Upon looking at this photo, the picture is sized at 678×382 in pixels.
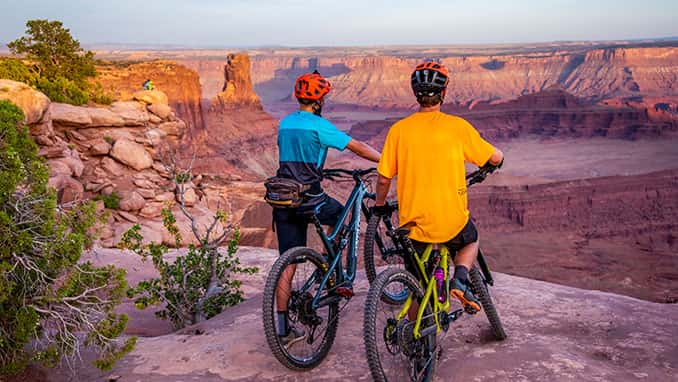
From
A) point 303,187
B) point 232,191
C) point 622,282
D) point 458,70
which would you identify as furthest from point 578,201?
point 458,70

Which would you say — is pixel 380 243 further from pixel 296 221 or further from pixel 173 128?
pixel 173 128

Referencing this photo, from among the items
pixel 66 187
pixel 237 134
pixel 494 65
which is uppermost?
pixel 494 65

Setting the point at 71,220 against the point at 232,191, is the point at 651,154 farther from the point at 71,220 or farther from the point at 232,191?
the point at 71,220

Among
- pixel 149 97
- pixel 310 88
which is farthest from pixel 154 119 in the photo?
pixel 310 88

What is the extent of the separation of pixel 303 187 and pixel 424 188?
1054 mm

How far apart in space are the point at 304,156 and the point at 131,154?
1656cm

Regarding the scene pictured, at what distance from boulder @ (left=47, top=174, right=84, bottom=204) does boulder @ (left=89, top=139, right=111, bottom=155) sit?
2.49 m

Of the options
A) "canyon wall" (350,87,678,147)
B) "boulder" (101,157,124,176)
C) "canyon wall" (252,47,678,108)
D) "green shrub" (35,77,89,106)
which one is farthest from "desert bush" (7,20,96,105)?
"canyon wall" (252,47,678,108)

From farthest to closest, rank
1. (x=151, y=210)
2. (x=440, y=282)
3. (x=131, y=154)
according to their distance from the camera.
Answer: (x=131, y=154) < (x=151, y=210) < (x=440, y=282)

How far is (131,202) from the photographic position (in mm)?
16891

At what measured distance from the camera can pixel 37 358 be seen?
12.1 feet

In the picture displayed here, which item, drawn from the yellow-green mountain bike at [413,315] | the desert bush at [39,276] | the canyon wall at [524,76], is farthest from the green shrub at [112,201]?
the canyon wall at [524,76]

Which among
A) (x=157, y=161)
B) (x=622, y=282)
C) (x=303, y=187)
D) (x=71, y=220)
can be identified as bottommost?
(x=622, y=282)

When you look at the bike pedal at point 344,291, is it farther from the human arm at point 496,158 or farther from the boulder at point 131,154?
the boulder at point 131,154
